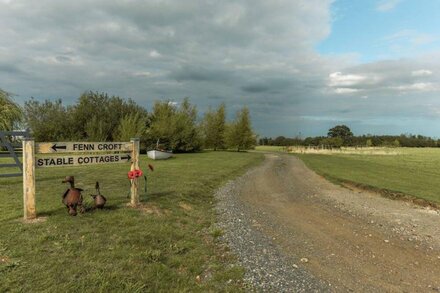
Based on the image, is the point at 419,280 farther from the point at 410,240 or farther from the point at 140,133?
the point at 140,133

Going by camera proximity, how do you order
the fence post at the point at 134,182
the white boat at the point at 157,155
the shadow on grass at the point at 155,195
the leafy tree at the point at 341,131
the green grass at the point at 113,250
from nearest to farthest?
the green grass at the point at 113,250 < the fence post at the point at 134,182 < the shadow on grass at the point at 155,195 < the white boat at the point at 157,155 < the leafy tree at the point at 341,131

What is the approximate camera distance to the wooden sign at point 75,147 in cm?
674

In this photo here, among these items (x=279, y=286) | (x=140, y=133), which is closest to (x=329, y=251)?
(x=279, y=286)

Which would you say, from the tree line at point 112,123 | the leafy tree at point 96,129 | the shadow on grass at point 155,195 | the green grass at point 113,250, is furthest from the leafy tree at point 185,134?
the green grass at point 113,250

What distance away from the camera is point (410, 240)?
22.4 ft

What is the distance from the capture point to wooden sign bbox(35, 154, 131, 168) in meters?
6.82

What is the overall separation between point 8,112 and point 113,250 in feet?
53.3

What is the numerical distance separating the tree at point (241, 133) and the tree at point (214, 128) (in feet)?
5.54

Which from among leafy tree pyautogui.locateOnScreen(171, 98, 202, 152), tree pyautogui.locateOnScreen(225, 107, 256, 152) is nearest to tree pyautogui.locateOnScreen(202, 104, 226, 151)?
tree pyautogui.locateOnScreen(225, 107, 256, 152)

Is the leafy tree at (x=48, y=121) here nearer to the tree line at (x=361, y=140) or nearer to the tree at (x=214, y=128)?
the tree at (x=214, y=128)

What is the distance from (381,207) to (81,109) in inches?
1558

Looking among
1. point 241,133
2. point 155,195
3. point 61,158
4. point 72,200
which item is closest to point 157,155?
point 155,195

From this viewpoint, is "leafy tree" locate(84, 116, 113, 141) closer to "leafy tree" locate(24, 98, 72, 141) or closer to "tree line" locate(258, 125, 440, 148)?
"leafy tree" locate(24, 98, 72, 141)

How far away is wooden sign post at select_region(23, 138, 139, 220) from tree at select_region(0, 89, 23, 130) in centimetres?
1264
